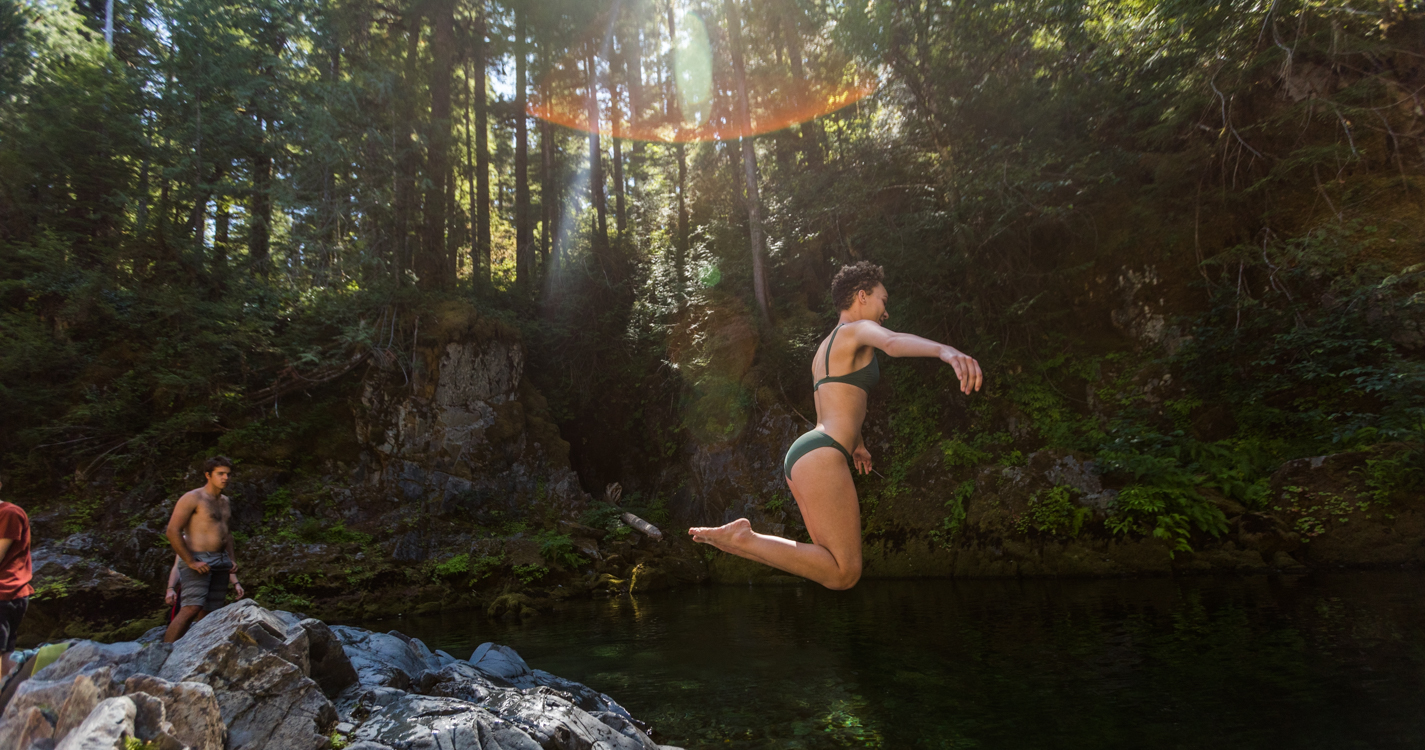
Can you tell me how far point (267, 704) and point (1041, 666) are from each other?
17.6ft

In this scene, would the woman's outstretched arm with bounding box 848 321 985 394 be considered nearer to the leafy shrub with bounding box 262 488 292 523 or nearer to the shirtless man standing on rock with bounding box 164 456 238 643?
the shirtless man standing on rock with bounding box 164 456 238 643

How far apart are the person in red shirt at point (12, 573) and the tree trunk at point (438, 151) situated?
11588 millimetres

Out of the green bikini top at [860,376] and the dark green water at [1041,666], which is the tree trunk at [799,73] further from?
the green bikini top at [860,376]

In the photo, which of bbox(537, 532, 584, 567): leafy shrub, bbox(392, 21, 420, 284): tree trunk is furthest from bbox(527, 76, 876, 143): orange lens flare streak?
bbox(537, 532, 584, 567): leafy shrub

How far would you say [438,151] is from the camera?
1518 cm

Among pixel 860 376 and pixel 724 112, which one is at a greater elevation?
pixel 724 112

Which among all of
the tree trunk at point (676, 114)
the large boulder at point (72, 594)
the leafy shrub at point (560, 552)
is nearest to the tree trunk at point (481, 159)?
the tree trunk at point (676, 114)

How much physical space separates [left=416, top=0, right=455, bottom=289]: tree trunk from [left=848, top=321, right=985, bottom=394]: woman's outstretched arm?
14043 millimetres

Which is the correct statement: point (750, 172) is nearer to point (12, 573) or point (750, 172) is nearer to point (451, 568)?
point (451, 568)

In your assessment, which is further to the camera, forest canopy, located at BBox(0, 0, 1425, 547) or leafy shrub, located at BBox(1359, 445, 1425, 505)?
forest canopy, located at BBox(0, 0, 1425, 547)

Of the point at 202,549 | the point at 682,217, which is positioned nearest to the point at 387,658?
the point at 202,549

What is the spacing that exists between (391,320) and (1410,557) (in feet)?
55.3

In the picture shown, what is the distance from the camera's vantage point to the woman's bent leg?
10.9 feet

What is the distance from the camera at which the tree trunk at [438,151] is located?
49.4ft
